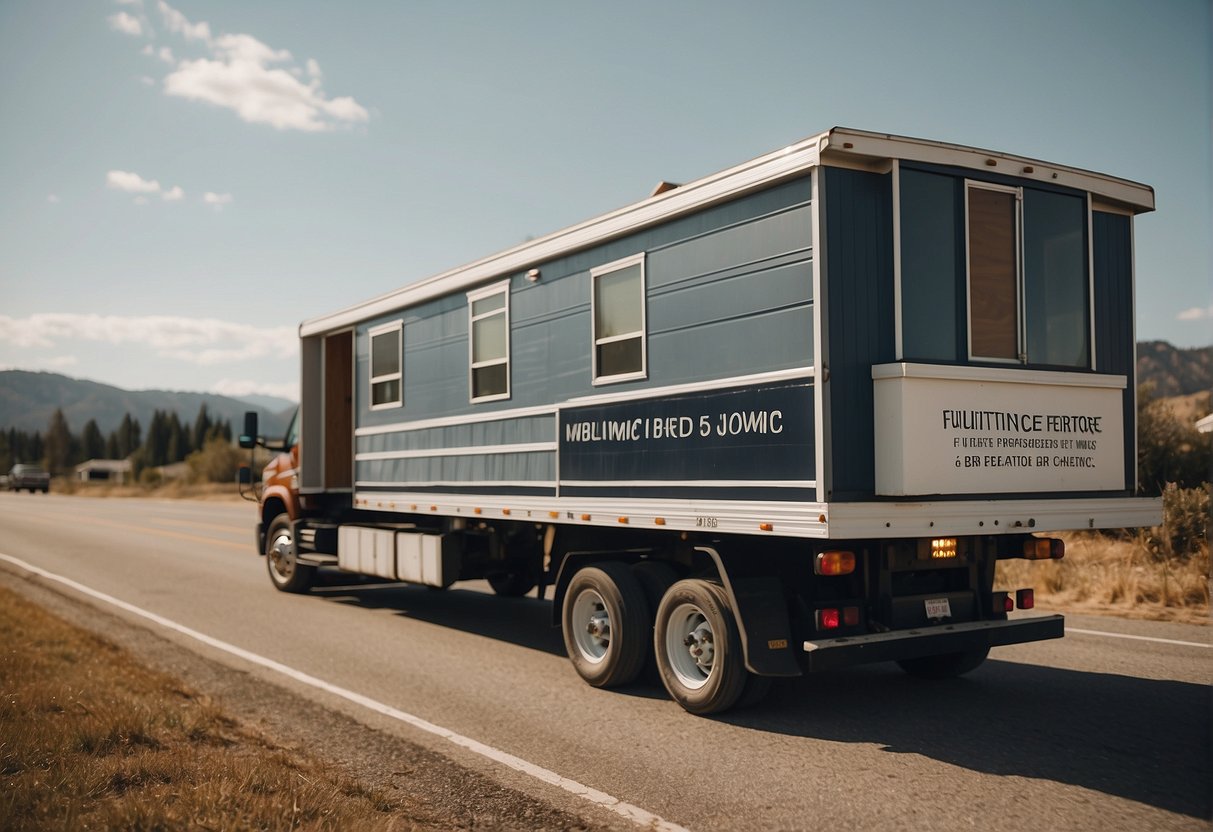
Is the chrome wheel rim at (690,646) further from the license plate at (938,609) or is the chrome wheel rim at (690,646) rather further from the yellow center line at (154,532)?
the yellow center line at (154,532)

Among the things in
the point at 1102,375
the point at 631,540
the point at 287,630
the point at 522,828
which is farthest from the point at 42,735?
the point at 1102,375

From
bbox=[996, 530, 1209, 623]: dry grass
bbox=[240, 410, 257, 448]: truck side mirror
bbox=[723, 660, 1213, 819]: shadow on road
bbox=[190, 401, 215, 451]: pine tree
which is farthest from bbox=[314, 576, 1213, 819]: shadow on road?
bbox=[190, 401, 215, 451]: pine tree

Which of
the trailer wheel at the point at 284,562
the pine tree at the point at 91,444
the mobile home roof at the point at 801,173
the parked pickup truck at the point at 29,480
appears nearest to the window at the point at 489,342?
the mobile home roof at the point at 801,173

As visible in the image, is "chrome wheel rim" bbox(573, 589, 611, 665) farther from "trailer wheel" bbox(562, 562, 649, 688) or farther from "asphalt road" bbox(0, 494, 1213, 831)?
"asphalt road" bbox(0, 494, 1213, 831)

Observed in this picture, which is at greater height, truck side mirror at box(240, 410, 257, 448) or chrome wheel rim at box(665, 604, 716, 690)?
truck side mirror at box(240, 410, 257, 448)

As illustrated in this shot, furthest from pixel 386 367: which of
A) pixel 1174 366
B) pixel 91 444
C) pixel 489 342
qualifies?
pixel 91 444

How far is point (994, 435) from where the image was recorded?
655cm

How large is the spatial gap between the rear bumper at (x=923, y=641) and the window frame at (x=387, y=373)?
6.37m

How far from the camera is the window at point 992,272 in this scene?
649 cm

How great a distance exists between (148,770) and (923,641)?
4.51 meters

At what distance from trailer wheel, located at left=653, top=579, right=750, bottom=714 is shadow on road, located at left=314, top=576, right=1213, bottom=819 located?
25 centimetres

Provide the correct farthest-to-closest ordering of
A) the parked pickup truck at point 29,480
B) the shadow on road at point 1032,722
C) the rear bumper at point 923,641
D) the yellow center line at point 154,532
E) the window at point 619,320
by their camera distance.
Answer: the parked pickup truck at point 29,480 < the yellow center line at point 154,532 < the window at point 619,320 < the rear bumper at point 923,641 < the shadow on road at point 1032,722

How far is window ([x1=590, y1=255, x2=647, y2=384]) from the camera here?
780cm

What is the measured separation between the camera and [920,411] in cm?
623
